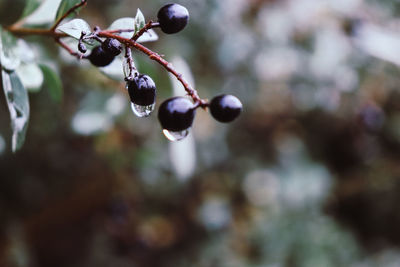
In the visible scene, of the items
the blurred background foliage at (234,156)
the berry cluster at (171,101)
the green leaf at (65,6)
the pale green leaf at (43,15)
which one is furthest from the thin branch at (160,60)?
the blurred background foliage at (234,156)

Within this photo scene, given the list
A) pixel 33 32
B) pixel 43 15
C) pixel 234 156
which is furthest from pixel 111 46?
pixel 234 156

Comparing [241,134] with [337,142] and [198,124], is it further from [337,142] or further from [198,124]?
[337,142]

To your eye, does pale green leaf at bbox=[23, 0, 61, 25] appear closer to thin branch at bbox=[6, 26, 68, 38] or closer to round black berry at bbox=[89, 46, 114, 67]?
thin branch at bbox=[6, 26, 68, 38]

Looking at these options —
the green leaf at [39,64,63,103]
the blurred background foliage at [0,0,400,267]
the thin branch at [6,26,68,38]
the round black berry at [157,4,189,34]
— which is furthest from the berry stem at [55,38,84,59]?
the blurred background foliage at [0,0,400,267]

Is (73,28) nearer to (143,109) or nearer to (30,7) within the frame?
(143,109)

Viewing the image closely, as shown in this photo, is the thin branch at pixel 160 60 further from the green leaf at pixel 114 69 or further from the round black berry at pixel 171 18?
the green leaf at pixel 114 69
